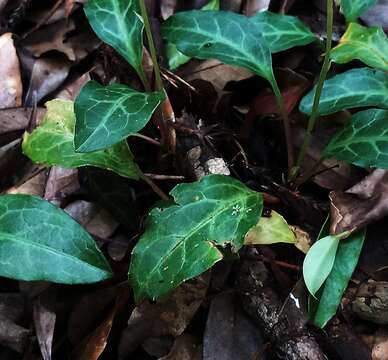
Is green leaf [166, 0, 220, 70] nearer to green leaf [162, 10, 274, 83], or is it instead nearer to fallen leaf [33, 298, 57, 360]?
green leaf [162, 10, 274, 83]

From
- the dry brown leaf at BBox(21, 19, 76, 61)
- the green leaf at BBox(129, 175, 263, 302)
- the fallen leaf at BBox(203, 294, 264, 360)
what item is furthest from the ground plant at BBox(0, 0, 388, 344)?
the dry brown leaf at BBox(21, 19, 76, 61)

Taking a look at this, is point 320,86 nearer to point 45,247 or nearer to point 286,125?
point 286,125

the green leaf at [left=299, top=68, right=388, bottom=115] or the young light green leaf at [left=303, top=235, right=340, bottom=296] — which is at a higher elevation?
the green leaf at [left=299, top=68, right=388, bottom=115]

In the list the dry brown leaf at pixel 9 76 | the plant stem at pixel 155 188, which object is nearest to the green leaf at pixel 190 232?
the plant stem at pixel 155 188

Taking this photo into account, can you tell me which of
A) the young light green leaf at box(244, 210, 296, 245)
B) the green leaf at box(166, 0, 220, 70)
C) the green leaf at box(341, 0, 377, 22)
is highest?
the green leaf at box(341, 0, 377, 22)

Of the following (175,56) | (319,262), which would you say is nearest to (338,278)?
(319,262)

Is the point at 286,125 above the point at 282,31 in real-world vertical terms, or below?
below
